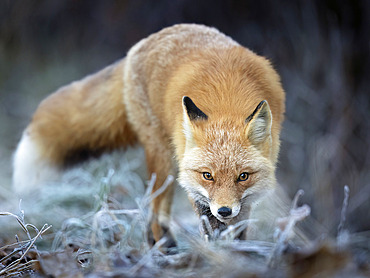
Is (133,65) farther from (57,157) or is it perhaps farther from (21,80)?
(21,80)

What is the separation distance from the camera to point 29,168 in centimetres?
501

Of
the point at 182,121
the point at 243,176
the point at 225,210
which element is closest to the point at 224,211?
the point at 225,210

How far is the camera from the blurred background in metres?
5.34

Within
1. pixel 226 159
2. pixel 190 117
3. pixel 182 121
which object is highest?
pixel 190 117

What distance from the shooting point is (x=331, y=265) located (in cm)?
203

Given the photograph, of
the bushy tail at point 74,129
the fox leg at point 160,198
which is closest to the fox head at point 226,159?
the fox leg at point 160,198

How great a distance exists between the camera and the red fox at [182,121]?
10.2ft

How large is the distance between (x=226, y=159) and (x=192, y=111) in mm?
481

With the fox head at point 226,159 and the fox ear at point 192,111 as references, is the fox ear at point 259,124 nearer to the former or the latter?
the fox head at point 226,159

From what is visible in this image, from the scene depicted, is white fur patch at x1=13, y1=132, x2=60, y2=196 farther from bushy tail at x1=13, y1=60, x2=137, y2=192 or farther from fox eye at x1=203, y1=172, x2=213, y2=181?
fox eye at x1=203, y1=172, x2=213, y2=181

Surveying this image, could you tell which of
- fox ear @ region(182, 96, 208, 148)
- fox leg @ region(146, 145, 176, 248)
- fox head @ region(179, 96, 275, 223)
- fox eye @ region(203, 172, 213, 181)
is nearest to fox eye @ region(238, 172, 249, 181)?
fox head @ region(179, 96, 275, 223)

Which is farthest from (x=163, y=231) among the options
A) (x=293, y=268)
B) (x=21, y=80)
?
(x=21, y=80)

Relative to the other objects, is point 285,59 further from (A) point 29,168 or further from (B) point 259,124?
(A) point 29,168

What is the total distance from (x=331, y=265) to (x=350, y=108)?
153 inches
